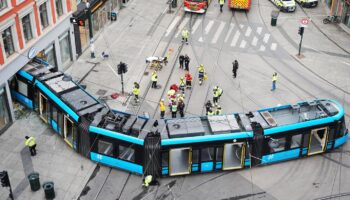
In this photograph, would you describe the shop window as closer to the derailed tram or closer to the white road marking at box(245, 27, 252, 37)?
the derailed tram

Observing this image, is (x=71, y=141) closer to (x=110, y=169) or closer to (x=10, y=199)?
(x=110, y=169)

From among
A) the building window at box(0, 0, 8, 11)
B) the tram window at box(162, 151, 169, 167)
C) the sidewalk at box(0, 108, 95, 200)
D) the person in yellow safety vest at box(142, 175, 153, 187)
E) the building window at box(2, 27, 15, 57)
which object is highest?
the building window at box(0, 0, 8, 11)

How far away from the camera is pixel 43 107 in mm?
33500

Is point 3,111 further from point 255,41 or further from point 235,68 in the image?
point 255,41

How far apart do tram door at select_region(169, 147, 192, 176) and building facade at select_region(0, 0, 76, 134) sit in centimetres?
1248

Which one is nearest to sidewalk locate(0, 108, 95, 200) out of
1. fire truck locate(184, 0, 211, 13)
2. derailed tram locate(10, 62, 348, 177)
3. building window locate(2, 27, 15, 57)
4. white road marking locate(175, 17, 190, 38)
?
derailed tram locate(10, 62, 348, 177)

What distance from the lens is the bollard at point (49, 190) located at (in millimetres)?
27047

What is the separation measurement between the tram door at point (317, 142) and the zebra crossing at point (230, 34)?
1622 cm

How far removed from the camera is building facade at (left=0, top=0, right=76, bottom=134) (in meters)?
32.4

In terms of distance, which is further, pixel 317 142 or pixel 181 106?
pixel 181 106

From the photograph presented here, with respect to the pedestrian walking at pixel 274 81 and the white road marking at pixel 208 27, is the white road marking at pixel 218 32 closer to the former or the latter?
the white road marking at pixel 208 27

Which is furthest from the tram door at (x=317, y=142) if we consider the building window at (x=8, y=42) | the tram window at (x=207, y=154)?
the building window at (x=8, y=42)

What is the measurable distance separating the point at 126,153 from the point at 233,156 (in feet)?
20.7

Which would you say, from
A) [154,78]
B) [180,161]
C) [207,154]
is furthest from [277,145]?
[154,78]
